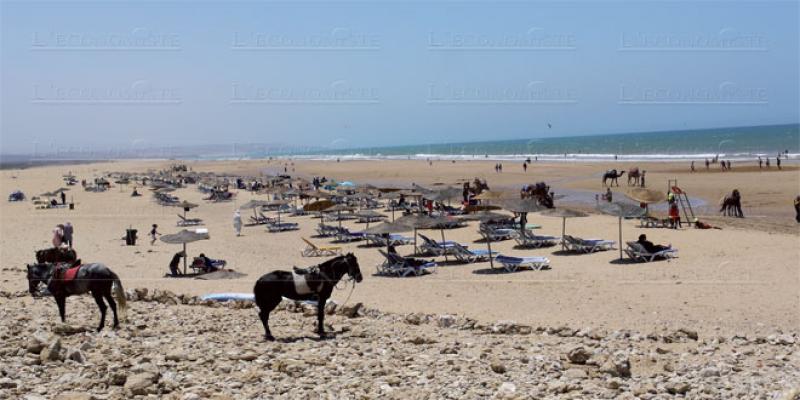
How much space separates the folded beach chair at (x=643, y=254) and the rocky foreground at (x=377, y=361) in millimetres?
7476

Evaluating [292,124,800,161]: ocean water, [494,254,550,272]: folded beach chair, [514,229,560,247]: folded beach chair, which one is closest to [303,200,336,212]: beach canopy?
[514,229,560,247]: folded beach chair

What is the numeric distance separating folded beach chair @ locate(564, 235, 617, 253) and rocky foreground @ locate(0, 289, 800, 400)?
920cm

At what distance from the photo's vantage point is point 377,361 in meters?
7.87

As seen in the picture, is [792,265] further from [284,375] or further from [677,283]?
[284,375]

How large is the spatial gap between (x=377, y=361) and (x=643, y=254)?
432 inches

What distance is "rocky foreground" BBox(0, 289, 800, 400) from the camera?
667 cm

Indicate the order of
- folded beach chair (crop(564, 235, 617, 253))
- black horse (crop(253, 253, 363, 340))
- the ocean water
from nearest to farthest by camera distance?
black horse (crop(253, 253, 363, 340)) < folded beach chair (crop(564, 235, 617, 253)) < the ocean water

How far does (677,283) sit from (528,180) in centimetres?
4092

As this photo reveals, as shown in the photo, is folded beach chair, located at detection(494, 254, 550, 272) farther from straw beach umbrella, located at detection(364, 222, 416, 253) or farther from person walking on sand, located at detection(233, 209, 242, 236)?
person walking on sand, located at detection(233, 209, 242, 236)

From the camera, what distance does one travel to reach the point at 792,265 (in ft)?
50.1

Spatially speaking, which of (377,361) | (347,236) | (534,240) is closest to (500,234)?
(534,240)

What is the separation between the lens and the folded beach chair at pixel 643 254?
17031 mm

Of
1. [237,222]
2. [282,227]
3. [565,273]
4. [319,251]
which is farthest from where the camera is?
[282,227]

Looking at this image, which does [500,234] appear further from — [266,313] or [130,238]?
[266,313]
